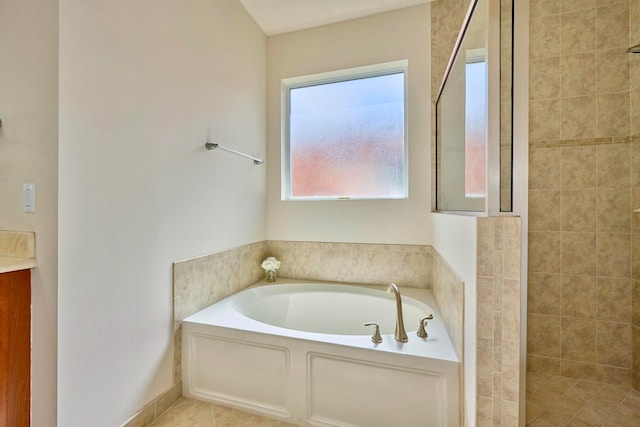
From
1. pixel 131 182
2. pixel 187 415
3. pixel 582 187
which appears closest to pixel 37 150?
pixel 131 182

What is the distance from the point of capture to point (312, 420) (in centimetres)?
137

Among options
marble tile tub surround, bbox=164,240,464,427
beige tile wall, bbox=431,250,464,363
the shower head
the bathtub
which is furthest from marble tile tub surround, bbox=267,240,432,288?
the shower head

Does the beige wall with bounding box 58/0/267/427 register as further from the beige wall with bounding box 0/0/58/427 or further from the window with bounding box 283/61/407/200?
the window with bounding box 283/61/407/200

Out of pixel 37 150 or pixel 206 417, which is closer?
pixel 37 150

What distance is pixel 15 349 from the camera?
106cm

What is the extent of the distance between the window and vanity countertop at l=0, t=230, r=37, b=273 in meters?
1.74

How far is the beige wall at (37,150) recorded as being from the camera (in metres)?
1.04

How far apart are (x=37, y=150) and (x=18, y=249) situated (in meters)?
0.41

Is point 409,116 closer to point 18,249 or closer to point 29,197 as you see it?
point 29,197

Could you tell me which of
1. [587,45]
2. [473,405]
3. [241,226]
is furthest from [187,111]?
[587,45]

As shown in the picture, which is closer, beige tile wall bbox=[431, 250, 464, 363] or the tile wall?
the tile wall

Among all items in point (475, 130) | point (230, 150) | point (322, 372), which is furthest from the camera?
point (230, 150)

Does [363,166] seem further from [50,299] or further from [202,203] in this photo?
[50,299]

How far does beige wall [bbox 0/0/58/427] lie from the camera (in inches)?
40.9
